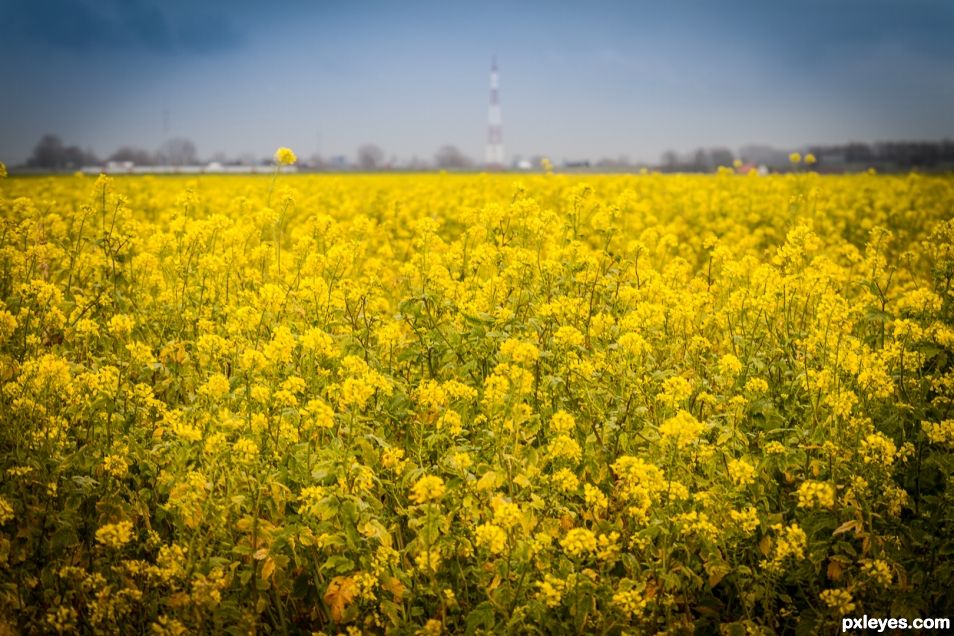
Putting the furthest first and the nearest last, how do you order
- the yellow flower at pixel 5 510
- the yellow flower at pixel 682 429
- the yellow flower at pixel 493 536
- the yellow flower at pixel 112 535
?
the yellow flower at pixel 682 429, the yellow flower at pixel 5 510, the yellow flower at pixel 112 535, the yellow flower at pixel 493 536

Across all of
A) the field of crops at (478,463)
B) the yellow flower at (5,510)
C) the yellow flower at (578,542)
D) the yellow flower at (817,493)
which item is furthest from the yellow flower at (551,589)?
the yellow flower at (5,510)

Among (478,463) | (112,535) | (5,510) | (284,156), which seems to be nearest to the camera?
(112,535)

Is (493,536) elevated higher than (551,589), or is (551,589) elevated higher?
(493,536)

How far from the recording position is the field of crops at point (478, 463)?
3.02 meters

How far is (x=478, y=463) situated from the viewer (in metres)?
3.60

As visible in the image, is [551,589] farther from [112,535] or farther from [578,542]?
[112,535]

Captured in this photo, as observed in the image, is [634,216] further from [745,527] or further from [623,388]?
[745,527]

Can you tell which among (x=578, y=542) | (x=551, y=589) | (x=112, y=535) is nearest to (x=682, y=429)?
(x=578, y=542)

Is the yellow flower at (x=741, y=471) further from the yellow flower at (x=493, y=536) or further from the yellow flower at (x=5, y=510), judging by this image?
the yellow flower at (x=5, y=510)

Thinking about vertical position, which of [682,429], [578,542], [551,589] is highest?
[682,429]

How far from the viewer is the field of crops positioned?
3.02 metres

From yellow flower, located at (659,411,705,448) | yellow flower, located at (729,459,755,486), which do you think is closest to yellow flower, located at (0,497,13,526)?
yellow flower, located at (659,411,705,448)

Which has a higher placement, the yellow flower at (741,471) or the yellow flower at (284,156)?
the yellow flower at (284,156)

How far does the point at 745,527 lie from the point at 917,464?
122 cm
